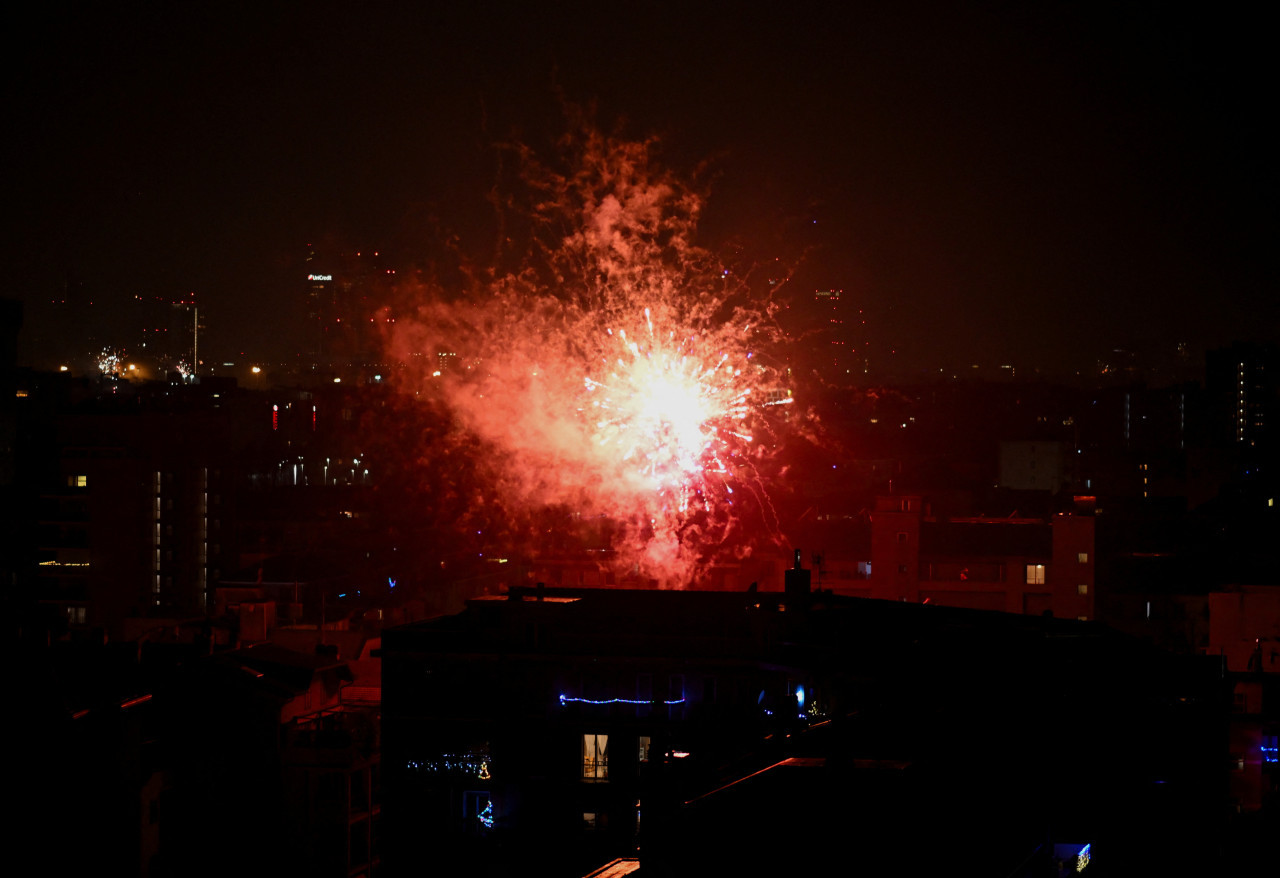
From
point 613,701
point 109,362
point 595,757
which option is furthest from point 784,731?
point 109,362

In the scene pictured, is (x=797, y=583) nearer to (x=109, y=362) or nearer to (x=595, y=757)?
(x=595, y=757)

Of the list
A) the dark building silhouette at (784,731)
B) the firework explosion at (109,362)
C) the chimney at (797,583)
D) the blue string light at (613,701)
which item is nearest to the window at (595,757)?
the dark building silhouette at (784,731)

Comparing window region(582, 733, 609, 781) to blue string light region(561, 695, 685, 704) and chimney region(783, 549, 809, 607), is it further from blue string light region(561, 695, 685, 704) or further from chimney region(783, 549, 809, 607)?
chimney region(783, 549, 809, 607)

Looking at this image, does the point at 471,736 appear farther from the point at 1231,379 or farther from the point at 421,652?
the point at 1231,379

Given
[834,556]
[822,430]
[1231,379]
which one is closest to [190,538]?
[834,556]

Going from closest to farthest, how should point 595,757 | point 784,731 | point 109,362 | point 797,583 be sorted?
1. point 784,731
2. point 595,757
3. point 797,583
4. point 109,362

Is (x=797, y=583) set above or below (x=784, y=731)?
above

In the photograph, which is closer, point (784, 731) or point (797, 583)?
point (784, 731)

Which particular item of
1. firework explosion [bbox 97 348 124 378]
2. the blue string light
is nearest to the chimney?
the blue string light

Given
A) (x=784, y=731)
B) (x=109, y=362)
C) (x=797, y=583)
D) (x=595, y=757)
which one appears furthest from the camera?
(x=109, y=362)

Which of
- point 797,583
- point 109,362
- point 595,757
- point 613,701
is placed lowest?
point 595,757

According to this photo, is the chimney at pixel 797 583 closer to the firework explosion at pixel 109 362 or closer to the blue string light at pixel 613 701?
the blue string light at pixel 613 701
